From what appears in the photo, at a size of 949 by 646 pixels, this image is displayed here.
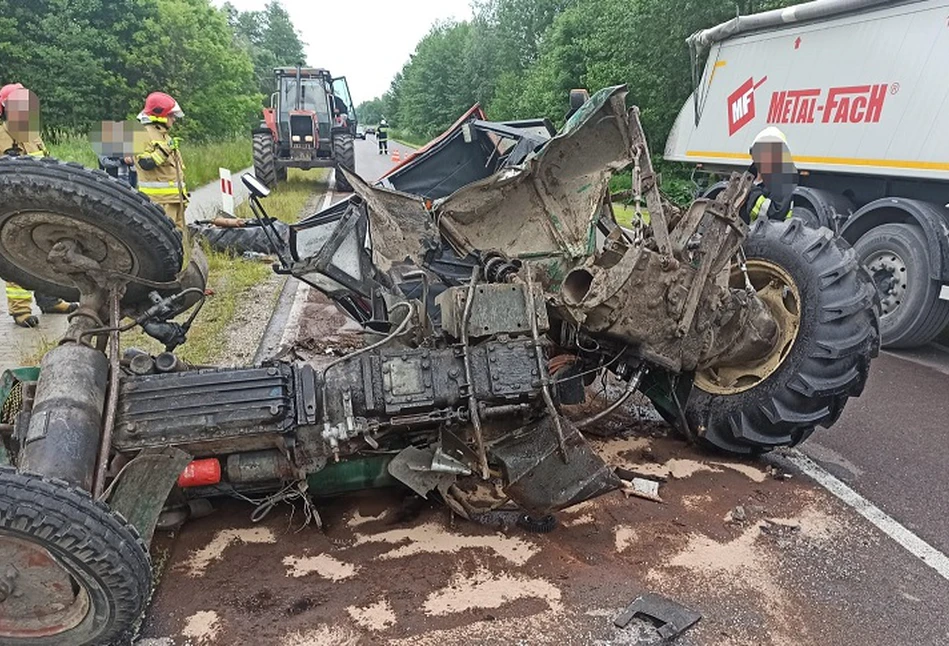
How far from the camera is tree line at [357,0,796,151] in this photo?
15.9 meters

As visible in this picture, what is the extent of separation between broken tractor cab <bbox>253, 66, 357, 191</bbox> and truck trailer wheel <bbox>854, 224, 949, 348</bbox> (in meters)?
10.0

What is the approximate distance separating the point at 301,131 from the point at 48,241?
1250 cm

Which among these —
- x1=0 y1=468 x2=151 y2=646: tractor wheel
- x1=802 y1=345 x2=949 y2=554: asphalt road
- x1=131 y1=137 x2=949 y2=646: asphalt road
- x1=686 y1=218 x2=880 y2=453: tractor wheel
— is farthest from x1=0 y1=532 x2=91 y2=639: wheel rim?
x1=802 y1=345 x2=949 y2=554: asphalt road

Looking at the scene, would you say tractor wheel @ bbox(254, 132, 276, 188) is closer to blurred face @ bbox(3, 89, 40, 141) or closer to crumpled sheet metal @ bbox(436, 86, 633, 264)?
blurred face @ bbox(3, 89, 40, 141)

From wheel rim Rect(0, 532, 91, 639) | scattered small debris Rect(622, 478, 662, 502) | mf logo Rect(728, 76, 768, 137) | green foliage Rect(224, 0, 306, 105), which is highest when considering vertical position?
green foliage Rect(224, 0, 306, 105)

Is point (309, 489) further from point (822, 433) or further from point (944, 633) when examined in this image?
point (822, 433)

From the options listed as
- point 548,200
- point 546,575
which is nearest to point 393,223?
point 548,200

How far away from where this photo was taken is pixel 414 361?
2.79m

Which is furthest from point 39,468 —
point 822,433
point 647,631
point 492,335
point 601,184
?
point 822,433

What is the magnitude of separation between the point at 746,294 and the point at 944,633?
60.9 inches

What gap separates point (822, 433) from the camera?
4.06m

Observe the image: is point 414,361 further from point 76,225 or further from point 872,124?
point 872,124

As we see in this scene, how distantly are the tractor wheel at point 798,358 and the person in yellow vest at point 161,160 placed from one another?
15.4 feet

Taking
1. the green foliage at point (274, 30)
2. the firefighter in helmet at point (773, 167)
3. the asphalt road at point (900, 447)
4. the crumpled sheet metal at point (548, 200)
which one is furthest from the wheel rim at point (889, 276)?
the green foliage at point (274, 30)
